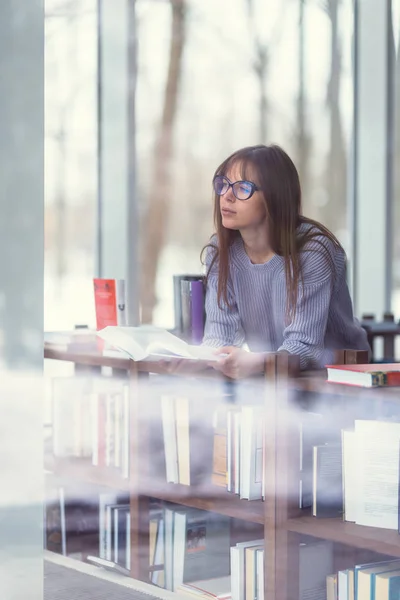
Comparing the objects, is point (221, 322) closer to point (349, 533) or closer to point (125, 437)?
point (125, 437)

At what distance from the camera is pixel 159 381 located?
6.18ft

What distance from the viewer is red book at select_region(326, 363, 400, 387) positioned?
1515mm

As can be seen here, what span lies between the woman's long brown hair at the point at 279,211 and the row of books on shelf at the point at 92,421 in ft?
1.14

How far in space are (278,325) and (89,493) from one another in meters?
0.62

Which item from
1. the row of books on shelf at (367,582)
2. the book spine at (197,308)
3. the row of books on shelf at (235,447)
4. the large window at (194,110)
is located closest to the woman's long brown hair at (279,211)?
the book spine at (197,308)

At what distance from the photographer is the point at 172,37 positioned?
3.15 metres

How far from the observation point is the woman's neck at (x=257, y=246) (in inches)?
73.2

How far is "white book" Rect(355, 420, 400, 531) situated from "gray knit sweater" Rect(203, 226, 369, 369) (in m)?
0.20

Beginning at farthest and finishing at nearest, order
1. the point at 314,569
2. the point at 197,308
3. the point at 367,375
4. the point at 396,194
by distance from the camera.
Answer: the point at 396,194 < the point at 197,308 < the point at 314,569 < the point at 367,375

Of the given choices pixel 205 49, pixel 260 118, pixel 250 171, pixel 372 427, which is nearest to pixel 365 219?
pixel 260 118

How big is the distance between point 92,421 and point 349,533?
75 cm

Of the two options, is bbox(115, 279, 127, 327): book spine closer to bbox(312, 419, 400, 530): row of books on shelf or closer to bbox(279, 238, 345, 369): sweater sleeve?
bbox(279, 238, 345, 369): sweater sleeve

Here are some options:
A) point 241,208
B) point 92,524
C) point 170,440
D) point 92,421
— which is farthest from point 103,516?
point 241,208

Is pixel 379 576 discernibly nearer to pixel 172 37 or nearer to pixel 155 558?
pixel 155 558
